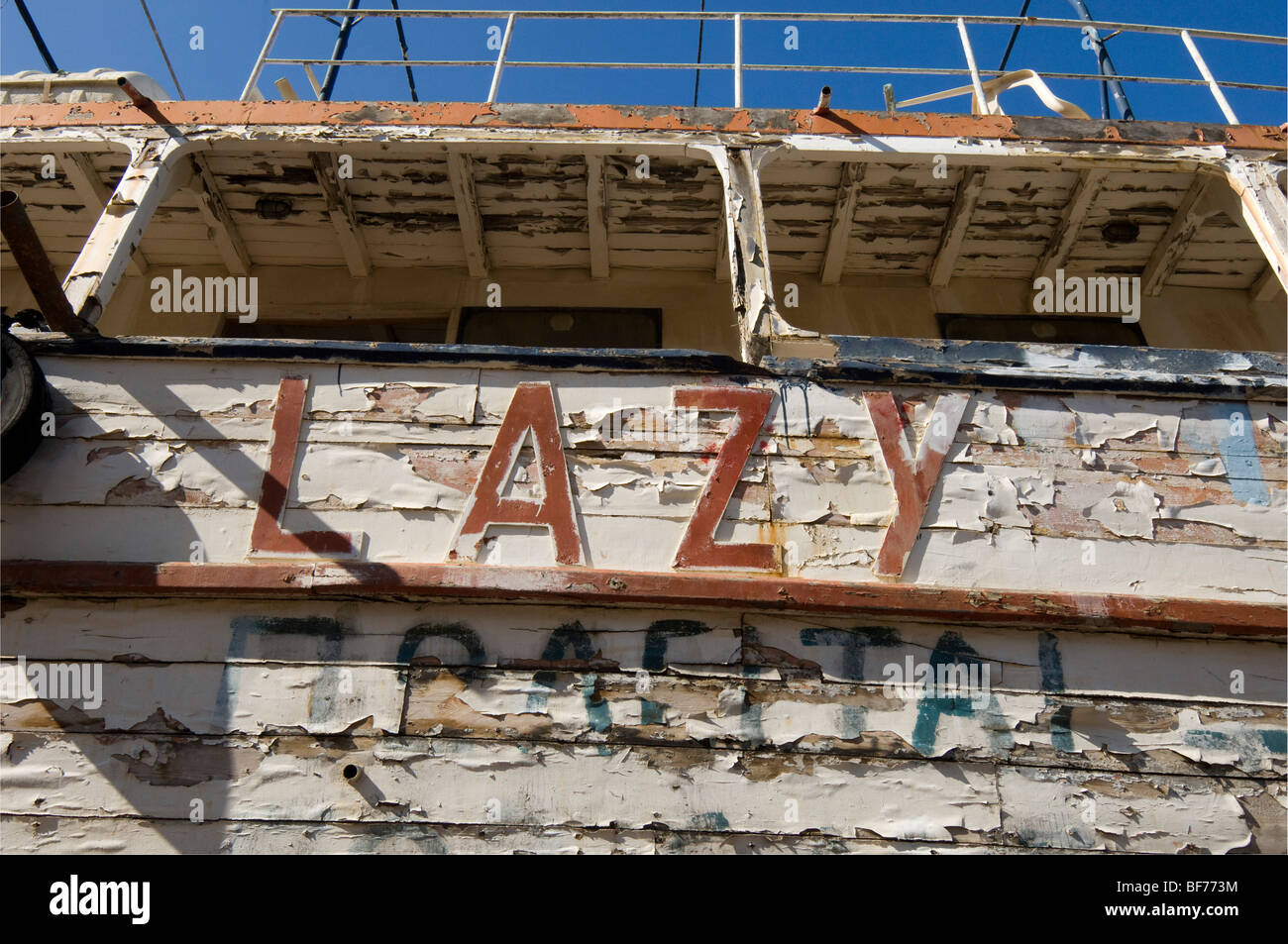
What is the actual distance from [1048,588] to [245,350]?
3445mm

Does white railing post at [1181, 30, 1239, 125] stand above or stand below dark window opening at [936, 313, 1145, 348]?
above

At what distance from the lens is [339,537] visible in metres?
3.23

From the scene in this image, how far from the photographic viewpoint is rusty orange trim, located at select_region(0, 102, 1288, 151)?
4.74 meters

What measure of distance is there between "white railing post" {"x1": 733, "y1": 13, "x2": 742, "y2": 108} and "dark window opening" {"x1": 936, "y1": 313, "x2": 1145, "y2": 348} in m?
2.24

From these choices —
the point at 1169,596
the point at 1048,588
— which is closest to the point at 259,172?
the point at 1048,588

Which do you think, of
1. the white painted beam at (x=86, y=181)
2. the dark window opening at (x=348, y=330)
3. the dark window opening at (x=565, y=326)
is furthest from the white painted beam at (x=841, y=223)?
the white painted beam at (x=86, y=181)

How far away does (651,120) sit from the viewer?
15.5ft

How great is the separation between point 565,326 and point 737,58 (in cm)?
217
